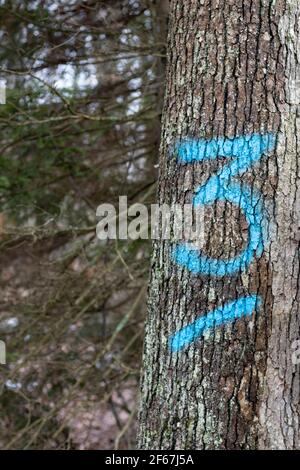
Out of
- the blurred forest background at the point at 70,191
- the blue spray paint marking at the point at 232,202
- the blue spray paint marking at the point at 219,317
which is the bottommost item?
the blue spray paint marking at the point at 219,317

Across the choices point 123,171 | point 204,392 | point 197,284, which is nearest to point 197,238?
point 197,284

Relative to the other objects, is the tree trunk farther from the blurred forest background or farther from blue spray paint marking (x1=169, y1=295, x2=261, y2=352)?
the blurred forest background

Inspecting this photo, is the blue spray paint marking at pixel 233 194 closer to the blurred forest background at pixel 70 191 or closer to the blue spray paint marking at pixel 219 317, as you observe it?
the blue spray paint marking at pixel 219 317

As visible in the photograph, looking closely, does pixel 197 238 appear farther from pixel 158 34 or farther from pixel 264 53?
→ pixel 158 34

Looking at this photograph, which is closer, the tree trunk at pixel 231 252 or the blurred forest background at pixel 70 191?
the tree trunk at pixel 231 252

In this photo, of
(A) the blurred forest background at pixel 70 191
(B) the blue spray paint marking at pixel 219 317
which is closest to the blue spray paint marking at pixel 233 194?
(B) the blue spray paint marking at pixel 219 317

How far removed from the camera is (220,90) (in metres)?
2.59

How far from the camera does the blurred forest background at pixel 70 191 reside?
496 centimetres

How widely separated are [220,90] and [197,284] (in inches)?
28.1

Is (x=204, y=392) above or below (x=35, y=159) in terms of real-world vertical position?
below

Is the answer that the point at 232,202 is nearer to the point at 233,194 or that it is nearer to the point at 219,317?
the point at 233,194

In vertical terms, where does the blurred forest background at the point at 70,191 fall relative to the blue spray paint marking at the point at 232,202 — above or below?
above

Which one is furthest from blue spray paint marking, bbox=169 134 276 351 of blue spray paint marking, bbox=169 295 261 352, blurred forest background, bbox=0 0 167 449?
blurred forest background, bbox=0 0 167 449

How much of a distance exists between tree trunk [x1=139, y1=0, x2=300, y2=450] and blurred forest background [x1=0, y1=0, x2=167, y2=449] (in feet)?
7.04
